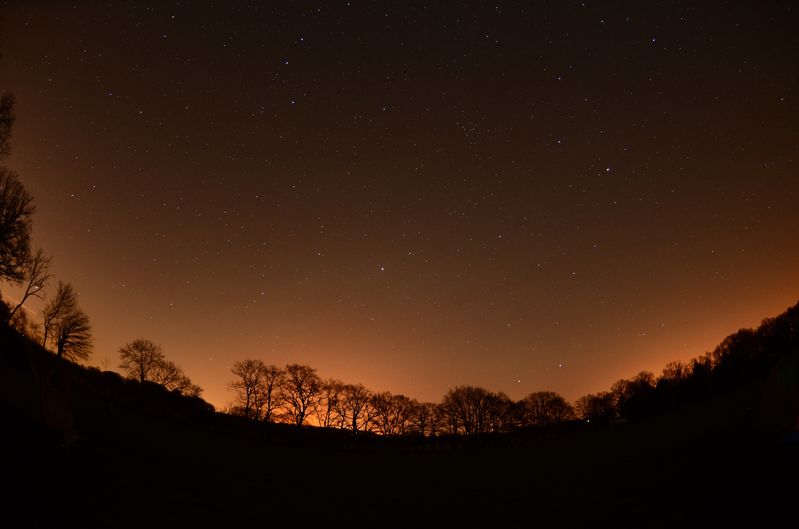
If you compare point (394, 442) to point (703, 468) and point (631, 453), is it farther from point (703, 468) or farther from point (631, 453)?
point (703, 468)

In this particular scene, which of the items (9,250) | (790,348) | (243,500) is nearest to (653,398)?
(790,348)

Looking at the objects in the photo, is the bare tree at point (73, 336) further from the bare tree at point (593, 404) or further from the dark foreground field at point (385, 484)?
the bare tree at point (593, 404)

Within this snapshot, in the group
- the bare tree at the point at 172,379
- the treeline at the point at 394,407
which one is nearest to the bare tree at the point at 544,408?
the treeline at the point at 394,407

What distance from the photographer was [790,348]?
11.9m

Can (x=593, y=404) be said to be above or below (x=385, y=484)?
above

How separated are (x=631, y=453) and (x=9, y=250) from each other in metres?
35.6

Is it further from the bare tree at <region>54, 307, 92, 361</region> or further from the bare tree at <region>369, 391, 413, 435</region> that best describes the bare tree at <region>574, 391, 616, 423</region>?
the bare tree at <region>54, 307, 92, 361</region>

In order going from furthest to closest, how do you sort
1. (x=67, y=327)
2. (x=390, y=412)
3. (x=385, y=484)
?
(x=390, y=412)
(x=67, y=327)
(x=385, y=484)

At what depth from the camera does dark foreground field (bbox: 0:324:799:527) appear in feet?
29.6

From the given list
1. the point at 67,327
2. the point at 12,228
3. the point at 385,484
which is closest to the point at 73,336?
the point at 67,327

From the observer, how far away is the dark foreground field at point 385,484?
901cm

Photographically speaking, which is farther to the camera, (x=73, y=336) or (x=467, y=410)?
(x=467, y=410)

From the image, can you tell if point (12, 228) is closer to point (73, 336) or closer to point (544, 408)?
point (73, 336)

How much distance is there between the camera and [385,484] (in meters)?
16.2
